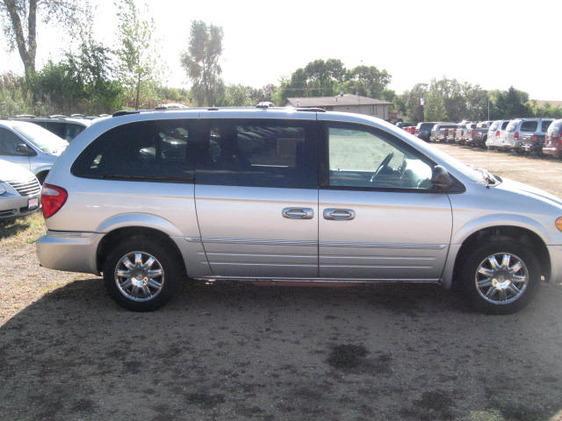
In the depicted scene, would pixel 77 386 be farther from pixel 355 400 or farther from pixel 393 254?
pixel 393 254

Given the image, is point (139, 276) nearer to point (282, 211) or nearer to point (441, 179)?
point (282, 211)

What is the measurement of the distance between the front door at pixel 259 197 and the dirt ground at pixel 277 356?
1.83ft

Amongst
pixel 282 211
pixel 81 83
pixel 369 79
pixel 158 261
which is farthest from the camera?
pixel 369 79

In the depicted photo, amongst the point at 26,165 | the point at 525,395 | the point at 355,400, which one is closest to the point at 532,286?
the point at 525,395

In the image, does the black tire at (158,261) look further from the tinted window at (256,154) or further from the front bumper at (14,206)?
the front bumper at (14,206)

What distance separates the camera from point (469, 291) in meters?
5.15

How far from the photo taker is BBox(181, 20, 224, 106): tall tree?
250 ft

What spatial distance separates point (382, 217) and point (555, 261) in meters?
1.59

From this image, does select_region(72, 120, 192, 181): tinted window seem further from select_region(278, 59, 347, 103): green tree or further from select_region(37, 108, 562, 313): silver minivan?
select_region(278, 59, 347, 103): green tree

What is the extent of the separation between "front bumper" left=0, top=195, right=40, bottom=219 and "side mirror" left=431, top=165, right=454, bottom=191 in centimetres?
658

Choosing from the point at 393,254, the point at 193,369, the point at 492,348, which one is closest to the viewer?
the point at 193,369

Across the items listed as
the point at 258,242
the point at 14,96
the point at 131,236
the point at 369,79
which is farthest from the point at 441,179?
the point at 369,79

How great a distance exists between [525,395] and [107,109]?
Result: 25.3m

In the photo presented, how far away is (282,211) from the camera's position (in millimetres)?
5039
